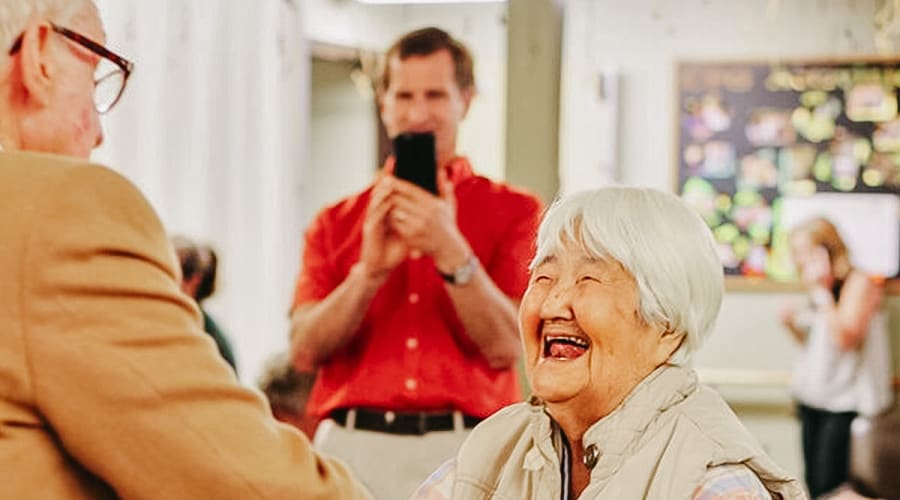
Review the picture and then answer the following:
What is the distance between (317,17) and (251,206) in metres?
0.98

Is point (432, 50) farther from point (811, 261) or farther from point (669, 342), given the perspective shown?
point (811, 261)

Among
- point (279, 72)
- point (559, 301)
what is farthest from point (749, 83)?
point (559, 301)

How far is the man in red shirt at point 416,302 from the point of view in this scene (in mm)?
2084

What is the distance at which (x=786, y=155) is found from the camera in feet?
17.0

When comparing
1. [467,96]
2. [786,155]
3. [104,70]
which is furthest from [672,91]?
[104,70]

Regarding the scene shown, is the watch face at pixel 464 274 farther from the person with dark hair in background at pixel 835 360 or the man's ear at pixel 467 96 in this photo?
the person with dark hair in background at pixel 835 360

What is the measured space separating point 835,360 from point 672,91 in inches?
50.9

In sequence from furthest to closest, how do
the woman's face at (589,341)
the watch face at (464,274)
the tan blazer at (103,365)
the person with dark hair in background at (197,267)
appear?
the person with dark hair in background at (197,267), the watch face at (464,274), the woman's face at (589,341), the tan blazer at (103,365)

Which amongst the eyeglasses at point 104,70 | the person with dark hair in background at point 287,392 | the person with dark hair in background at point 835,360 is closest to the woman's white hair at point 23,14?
the eyeglasses at point 104,70

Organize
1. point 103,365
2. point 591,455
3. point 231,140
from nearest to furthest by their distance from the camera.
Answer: point 103,365
point 591,455
point 231,140

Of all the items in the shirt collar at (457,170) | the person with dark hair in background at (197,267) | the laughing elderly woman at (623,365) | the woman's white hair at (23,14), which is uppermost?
the woman's white hair at (23,14)

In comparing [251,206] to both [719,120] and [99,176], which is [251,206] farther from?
[99,176]

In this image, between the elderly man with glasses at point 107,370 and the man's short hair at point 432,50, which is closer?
the elderly man with glasses at point 107,370

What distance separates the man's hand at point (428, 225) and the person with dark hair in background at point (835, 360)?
9.72 feet
